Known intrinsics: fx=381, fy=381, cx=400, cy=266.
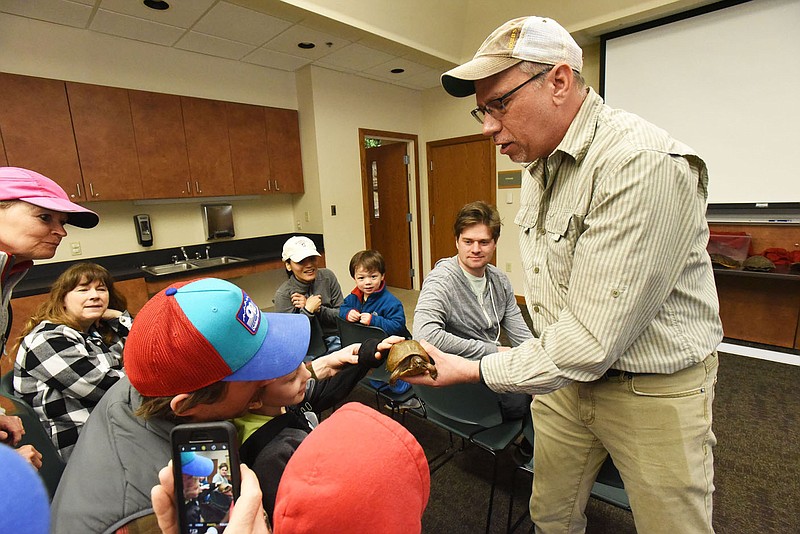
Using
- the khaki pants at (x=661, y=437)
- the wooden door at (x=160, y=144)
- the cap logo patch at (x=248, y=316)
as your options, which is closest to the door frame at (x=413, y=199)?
the wooden door at (x=160, y=144)

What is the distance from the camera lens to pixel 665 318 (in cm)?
90

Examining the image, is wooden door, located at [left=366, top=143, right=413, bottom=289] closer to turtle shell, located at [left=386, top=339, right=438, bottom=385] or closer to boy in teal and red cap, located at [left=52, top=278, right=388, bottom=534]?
turtle shell, located at [left=386, top=339, right=438, bottom=385]

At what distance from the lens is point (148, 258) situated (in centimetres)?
390

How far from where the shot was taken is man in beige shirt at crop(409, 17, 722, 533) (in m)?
0.81

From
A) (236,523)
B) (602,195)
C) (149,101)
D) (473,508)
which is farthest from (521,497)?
(149,101)

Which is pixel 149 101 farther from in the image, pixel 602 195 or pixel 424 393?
pixel 602 195

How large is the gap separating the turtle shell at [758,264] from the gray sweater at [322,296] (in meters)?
3.32

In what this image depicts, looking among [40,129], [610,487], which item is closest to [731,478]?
[610,487]

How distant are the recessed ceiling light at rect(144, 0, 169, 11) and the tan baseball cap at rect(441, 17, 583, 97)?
10.4 ft

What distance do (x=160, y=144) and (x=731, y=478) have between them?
15.9ft

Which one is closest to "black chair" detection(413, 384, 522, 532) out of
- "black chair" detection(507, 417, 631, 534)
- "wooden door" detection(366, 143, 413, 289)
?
"black chair" detection(507, 417, 631, 534)

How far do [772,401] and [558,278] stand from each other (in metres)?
2.70

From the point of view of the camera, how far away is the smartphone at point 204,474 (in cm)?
54

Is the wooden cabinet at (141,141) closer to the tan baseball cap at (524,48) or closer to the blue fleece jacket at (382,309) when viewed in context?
the blue fleece jacket at (382,309)
